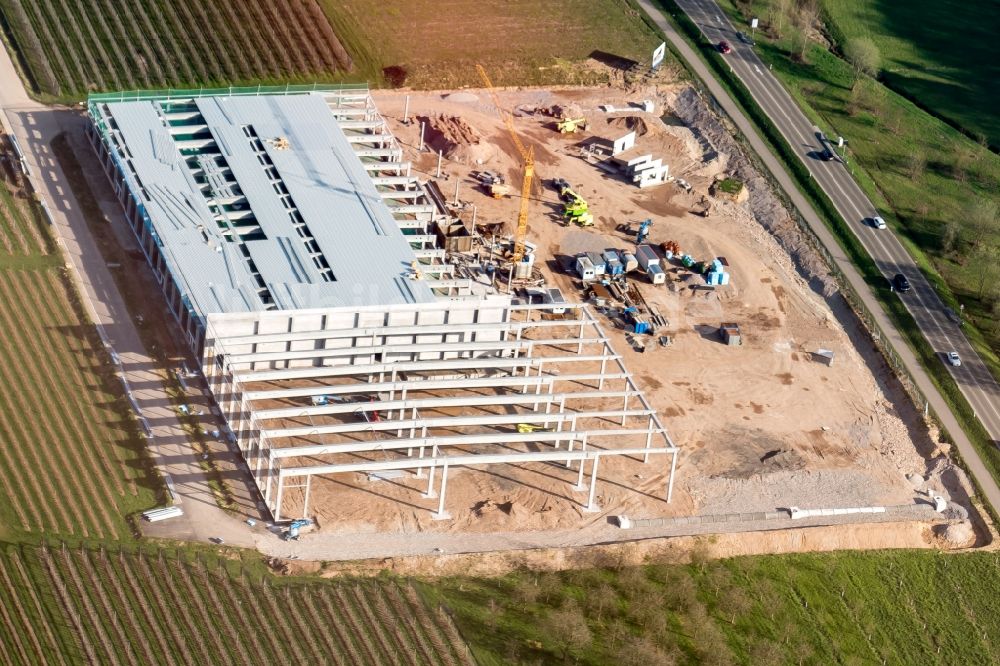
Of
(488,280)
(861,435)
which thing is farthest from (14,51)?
(861,435)

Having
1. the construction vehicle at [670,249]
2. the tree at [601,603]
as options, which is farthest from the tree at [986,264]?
the tree at [601,603]

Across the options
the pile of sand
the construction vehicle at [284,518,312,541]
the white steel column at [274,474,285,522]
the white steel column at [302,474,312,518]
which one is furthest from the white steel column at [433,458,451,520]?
the pile of sand

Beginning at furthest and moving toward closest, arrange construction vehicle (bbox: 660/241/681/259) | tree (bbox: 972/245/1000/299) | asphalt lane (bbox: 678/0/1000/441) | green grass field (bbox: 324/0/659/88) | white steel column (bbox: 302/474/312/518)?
green grass field (bbox: 324/0/659/88) → tree (bbox: 972/245/1000/299) → construction vehicle (bbox: 660/241/681/259) → asphalt lane (bbox: 678/0/1000/441) → white steel column (bbox: 302/474/312/518)

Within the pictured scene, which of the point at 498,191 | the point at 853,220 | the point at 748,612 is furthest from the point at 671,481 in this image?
the point at 853,220

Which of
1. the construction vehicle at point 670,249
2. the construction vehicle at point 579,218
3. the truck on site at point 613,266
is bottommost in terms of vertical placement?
the construction vehicle at point 670,249

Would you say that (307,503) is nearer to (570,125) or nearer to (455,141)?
(455,141)

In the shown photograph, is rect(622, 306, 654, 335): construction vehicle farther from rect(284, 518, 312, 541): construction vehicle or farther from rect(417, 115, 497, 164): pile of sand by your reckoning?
rect(284, 518, 312, 541): construction vehicle

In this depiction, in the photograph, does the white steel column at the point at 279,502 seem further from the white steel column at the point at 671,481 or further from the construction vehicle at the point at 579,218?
the construction vehicle at the point at 579,218
